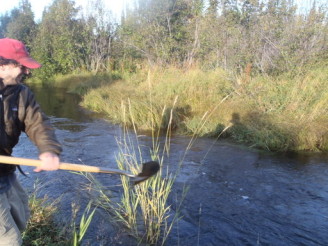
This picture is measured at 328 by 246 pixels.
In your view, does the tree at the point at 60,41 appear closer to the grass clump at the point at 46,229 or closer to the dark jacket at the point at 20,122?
the grass clump at the point at 46,229

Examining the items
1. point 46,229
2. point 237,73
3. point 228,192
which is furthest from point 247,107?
point 46,229

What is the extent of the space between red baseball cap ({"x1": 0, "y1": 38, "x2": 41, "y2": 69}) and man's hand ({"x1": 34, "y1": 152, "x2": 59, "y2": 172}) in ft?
2.10

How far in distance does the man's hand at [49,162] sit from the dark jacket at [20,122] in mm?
56

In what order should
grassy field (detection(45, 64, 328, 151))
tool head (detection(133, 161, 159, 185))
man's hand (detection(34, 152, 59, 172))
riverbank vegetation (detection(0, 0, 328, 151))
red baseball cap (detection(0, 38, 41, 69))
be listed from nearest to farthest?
man's hand (detection(34, 152, 59, 172)) < red baseball cap (detection(0, 38, 41, 69)) < tool head (detection(133, 161, 159, 185)) < grassy field (detection(45, 64, 328, 151)) < riverbank vegetation (detection(0, 0, 328, 151))

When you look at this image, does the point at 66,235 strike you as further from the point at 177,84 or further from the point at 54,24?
the point at 54,24

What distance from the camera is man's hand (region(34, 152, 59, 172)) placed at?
2.00 metres

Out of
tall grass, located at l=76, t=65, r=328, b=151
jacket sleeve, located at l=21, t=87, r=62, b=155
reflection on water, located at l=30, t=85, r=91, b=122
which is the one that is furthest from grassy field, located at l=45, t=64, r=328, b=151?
jacket sleeve, located at l=21, t=87, r=62, b=155

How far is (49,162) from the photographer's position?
2006mm

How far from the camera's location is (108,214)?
12.7ft

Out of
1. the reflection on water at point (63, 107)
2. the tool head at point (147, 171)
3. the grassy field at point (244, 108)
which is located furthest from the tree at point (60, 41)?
the tool head at point (147, 171)

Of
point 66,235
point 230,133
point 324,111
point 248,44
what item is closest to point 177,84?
point 248,44

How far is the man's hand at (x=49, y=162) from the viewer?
2.00 m

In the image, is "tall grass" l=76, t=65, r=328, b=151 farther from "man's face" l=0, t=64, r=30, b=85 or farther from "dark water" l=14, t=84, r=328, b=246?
"man's face" l=0, t=64, r=30, b=85

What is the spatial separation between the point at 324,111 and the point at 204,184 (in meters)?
3.64
